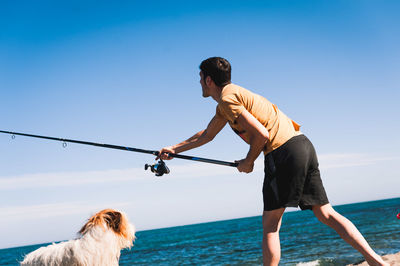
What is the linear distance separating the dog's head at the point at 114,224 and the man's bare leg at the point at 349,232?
1.74 metres

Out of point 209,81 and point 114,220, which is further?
point 114,220

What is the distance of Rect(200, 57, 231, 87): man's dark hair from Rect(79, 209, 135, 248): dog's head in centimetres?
156

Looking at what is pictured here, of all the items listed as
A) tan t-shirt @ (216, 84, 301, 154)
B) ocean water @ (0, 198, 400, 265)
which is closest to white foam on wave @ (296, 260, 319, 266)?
ocean water @ (0, 198, 400, 265)

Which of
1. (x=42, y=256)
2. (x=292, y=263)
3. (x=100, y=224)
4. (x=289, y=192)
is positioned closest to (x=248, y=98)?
(x=289, y=192)

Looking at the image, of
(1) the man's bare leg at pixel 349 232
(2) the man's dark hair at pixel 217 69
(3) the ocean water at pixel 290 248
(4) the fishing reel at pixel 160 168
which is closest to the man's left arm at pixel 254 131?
(2) the man's dark hair at pixel 217 69

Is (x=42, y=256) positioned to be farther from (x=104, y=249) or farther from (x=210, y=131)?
(x=210, y=131)

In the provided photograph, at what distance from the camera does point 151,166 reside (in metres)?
4.08

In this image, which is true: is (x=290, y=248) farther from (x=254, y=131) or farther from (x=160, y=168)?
(x=254, y=131)

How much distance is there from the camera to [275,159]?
3.07 m

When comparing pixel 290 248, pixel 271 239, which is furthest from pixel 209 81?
pixel 290 248

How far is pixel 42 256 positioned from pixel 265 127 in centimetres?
237

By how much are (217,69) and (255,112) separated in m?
0.49

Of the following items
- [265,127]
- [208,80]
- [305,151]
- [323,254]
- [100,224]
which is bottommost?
[323,254]

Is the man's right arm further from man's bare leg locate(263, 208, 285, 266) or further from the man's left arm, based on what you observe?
man's bare leg locate(263, 208, 285, 266)
